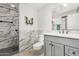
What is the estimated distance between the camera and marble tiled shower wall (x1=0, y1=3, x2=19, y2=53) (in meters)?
1.44

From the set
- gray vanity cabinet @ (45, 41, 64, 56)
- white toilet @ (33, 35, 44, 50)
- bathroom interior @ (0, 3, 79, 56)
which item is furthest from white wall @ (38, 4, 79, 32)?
gray vanity cabinet @ (45, 41, 64, 56)

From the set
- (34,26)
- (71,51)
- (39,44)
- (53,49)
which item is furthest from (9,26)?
(71,51)

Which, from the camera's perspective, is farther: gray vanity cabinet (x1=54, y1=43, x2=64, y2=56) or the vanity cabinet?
gray vanity cabinet (x1=54, y1=43, x2=64, y2=56)

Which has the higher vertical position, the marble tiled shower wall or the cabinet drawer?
the marble tiled shower wall

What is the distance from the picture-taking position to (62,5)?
1.44 m

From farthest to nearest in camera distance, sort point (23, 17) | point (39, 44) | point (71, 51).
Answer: point (39, 44) < point (23, 17) < point (71, 51)

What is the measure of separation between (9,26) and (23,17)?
0.29 metres

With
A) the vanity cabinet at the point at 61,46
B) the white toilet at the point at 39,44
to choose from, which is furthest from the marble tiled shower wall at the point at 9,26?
the vanity cabinet at the point at 61,46

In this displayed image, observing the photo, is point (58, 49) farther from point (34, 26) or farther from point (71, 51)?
point (34, 26)

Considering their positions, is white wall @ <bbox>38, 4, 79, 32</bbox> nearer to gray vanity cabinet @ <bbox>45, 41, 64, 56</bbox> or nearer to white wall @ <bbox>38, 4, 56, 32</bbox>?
white wall @ <bbox>38, 4, 56, 32</bbox>

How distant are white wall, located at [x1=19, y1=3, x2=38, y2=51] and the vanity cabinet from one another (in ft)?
1.16

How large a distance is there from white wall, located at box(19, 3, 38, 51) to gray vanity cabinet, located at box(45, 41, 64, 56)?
441 mm

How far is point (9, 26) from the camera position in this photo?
1479mm

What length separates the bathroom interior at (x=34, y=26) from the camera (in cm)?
142
